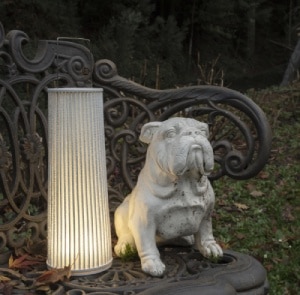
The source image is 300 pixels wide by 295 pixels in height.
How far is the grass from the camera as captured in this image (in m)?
3.32

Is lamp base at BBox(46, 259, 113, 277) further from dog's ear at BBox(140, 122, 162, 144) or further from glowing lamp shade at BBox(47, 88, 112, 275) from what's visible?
dog's ear at BBox(140, 122, 162, 144)

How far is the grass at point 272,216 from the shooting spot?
3.32 metres

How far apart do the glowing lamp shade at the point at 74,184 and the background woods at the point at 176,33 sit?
10.1 feet

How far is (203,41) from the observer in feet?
34.6

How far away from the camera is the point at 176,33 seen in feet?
28.6

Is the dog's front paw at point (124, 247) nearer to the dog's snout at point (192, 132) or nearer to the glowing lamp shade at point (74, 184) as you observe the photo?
the glowing lamp shade at point (74, 184)

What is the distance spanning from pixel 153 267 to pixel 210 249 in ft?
0.94

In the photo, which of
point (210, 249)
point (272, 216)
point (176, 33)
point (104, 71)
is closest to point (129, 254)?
point (210, 249)

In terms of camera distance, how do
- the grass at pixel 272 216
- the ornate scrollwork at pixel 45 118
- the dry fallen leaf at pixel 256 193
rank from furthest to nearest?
the dry fallen leaf at pixel 256 193 < the grass at pixel 272 216 < the ornate scrollwork at pixel 45 118

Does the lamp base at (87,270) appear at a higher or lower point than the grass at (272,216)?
higher

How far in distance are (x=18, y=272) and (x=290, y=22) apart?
10.3 m

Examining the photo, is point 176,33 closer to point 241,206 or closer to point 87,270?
point 241,206

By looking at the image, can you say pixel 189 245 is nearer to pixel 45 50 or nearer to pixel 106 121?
pixel 106 121

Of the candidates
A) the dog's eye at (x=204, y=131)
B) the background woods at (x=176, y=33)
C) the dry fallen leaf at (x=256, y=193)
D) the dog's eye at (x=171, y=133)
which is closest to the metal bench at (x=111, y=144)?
the dog's eye at (x=204, y=131)
